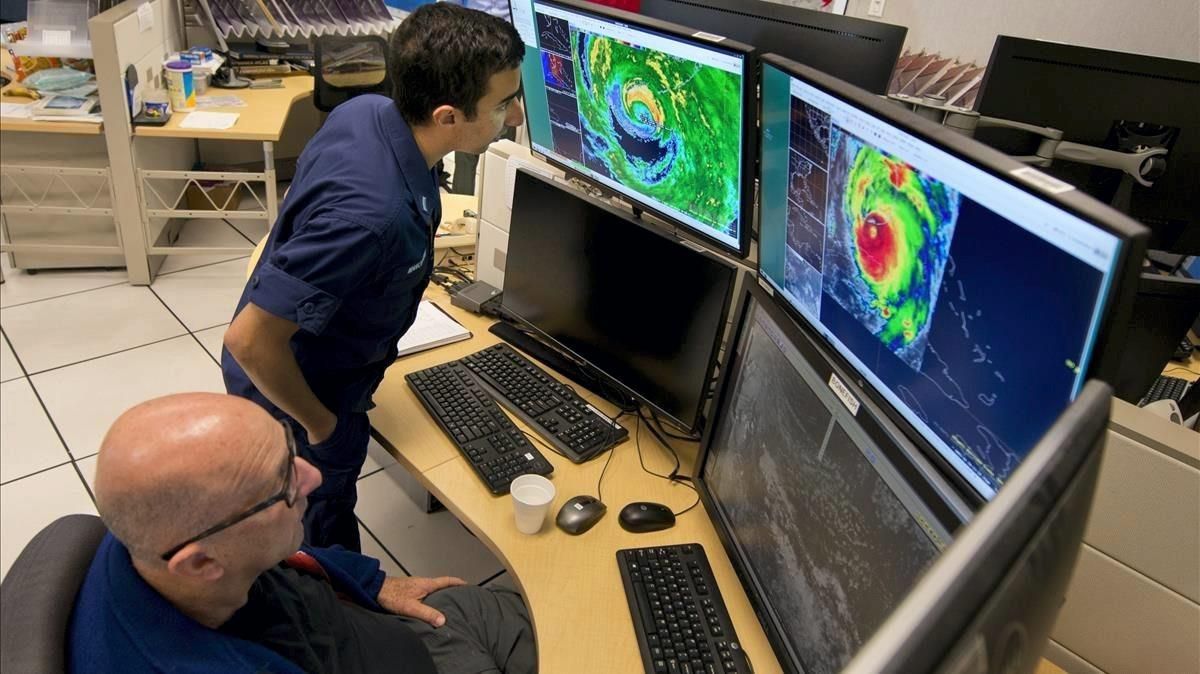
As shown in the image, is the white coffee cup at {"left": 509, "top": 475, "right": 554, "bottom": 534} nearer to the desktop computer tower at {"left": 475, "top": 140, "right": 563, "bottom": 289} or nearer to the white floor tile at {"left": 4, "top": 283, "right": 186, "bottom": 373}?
the desktop computer tower at {"left": 475, "top": 140, "right": 563, "bottom": 289}

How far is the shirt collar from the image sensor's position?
4.68 feet

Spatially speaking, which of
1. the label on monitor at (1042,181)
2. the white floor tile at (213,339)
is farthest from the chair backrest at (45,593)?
the white floor tile at (213,339)

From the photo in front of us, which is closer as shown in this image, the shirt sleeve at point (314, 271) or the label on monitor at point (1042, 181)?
the label on monitor at point (1042, 181)

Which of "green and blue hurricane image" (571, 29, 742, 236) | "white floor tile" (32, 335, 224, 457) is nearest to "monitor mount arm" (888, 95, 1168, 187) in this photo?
"green and blue hurricane image" (571, 29, 742, 236)

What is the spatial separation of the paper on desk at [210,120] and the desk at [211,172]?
0.02 meters

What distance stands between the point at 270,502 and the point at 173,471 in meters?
0.13

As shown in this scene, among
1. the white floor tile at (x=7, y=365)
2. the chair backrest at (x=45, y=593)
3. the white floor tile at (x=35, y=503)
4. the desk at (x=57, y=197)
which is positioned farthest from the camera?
the desk at (x=57, y=197)

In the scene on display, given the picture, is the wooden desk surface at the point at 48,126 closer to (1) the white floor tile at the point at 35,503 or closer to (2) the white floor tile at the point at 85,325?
(2) the white floor tile at the point at 85,325

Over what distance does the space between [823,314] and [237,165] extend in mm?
4124

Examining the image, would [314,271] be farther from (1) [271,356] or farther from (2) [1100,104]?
(2) [1100,104]

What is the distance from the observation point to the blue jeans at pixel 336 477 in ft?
5.16

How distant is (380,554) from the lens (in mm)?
2188

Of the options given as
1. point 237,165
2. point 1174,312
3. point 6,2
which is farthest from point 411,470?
point 6,2

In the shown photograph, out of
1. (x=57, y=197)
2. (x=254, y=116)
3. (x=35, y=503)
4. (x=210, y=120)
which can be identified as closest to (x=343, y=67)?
(x=254, y=116)
